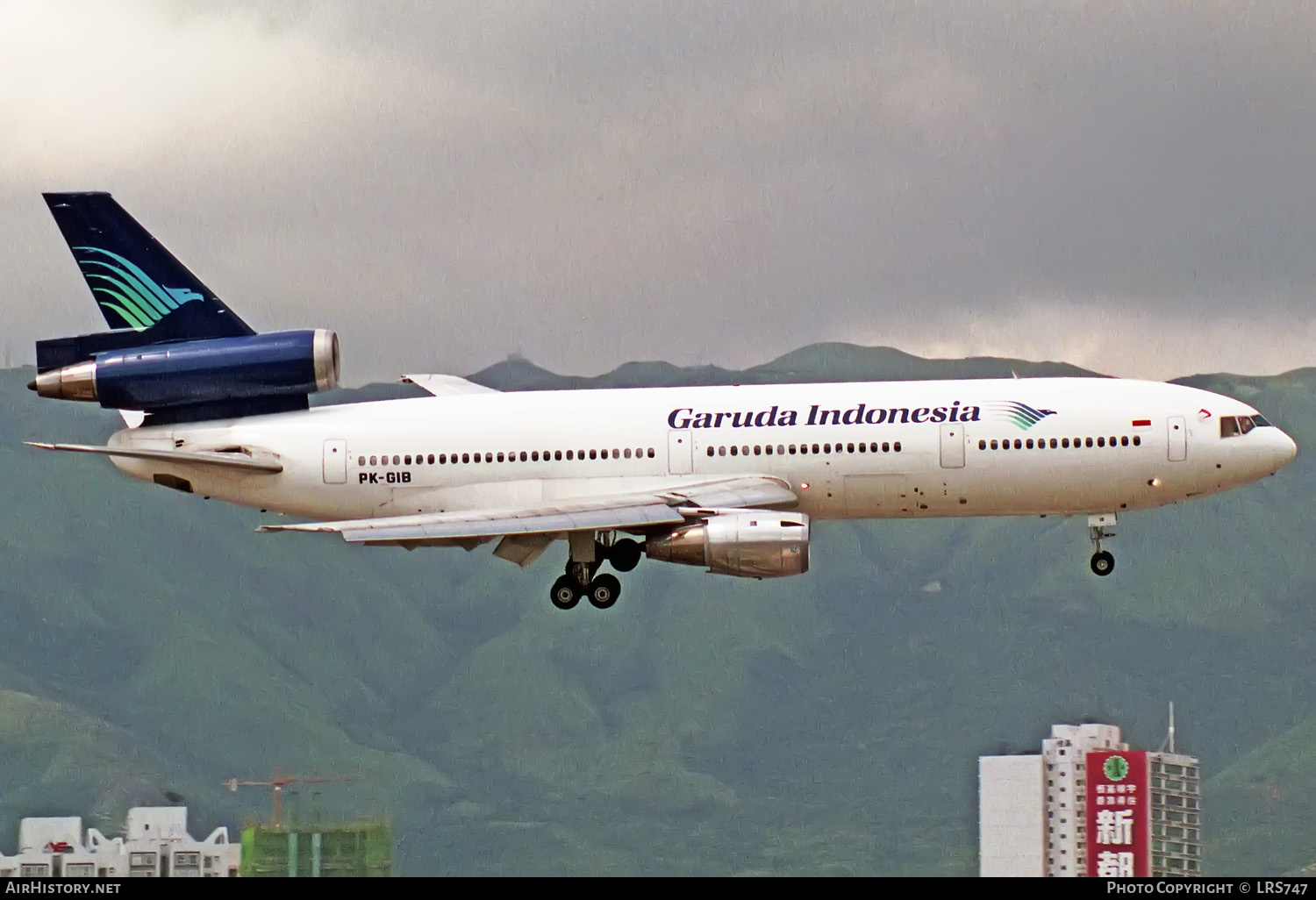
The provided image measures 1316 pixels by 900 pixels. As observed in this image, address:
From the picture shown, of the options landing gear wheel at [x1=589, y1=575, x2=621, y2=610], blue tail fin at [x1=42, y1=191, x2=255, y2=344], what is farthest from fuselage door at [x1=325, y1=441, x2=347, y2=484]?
landing gear wheel at [x1=589, y1=575, x2=621, y2=610]

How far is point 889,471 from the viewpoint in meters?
70.5

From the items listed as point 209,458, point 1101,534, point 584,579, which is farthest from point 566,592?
point 1101,534

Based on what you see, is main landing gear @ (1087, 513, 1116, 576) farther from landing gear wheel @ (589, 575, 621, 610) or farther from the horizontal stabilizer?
the horizontal stabilizer

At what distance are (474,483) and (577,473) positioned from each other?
3.44 m

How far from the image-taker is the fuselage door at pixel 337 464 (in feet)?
240

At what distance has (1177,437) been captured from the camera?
70938 mm

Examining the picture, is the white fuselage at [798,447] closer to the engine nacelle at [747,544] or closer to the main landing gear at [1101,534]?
the main landing gear at [1101,534]

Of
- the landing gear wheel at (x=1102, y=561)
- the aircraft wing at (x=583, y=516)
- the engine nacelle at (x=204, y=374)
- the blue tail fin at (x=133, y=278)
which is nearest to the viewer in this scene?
the aircraft wing at (x=583, y=516)

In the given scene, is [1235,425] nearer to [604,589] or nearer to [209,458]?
[604,589]

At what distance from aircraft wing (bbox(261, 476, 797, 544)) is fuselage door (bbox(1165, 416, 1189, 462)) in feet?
40.4

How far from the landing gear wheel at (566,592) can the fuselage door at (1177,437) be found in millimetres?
19776

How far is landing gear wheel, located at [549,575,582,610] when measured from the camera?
70500mm

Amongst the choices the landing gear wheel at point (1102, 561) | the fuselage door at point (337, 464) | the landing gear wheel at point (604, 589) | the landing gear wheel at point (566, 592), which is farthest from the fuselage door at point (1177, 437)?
the fuselage door at point (337, 464)
